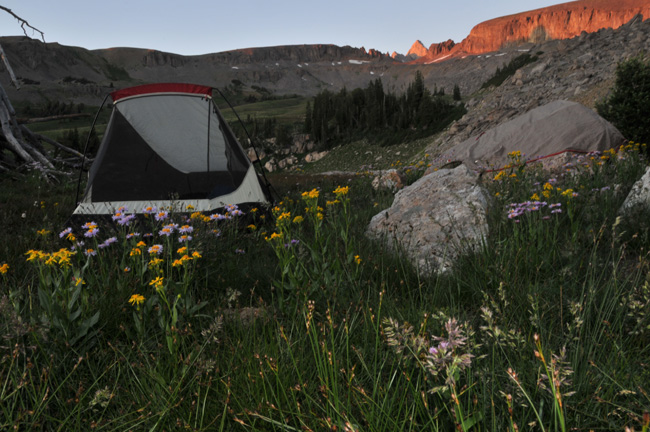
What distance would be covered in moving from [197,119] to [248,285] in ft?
18.8

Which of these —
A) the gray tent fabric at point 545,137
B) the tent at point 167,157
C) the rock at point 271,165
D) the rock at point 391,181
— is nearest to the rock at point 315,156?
the rock at point 271,165

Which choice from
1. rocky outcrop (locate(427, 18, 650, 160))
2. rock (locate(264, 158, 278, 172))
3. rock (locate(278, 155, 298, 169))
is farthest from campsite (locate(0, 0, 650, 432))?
rock (locate(278, 155, 298, 169))

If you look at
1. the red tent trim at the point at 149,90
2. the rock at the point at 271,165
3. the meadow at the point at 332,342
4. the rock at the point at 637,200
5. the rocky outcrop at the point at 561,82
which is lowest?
the rock at the point at 271,165

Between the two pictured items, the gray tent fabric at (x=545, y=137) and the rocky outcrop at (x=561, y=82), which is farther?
the rocky outcrop at (x=561, y=82)

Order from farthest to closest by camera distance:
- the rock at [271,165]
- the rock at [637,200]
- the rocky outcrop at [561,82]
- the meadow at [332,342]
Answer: the rock at [271,165], the rocky outcrop at [561,82], the rock at [637,200], the meadow at [332,342]

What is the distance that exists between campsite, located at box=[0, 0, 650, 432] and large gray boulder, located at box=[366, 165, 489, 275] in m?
0.03

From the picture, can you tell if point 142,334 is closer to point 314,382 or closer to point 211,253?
point 314,382

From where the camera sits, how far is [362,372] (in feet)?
5.43

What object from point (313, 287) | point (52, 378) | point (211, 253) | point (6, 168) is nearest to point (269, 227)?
point (211, 253)

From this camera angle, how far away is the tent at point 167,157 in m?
6.22

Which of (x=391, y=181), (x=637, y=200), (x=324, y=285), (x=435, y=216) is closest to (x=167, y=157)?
(x=391, y=181)

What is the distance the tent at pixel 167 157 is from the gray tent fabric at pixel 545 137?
524cm

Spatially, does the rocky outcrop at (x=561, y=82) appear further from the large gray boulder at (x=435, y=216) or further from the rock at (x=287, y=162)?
the rock at (x=287, y=162)

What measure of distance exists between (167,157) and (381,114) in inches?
1612
